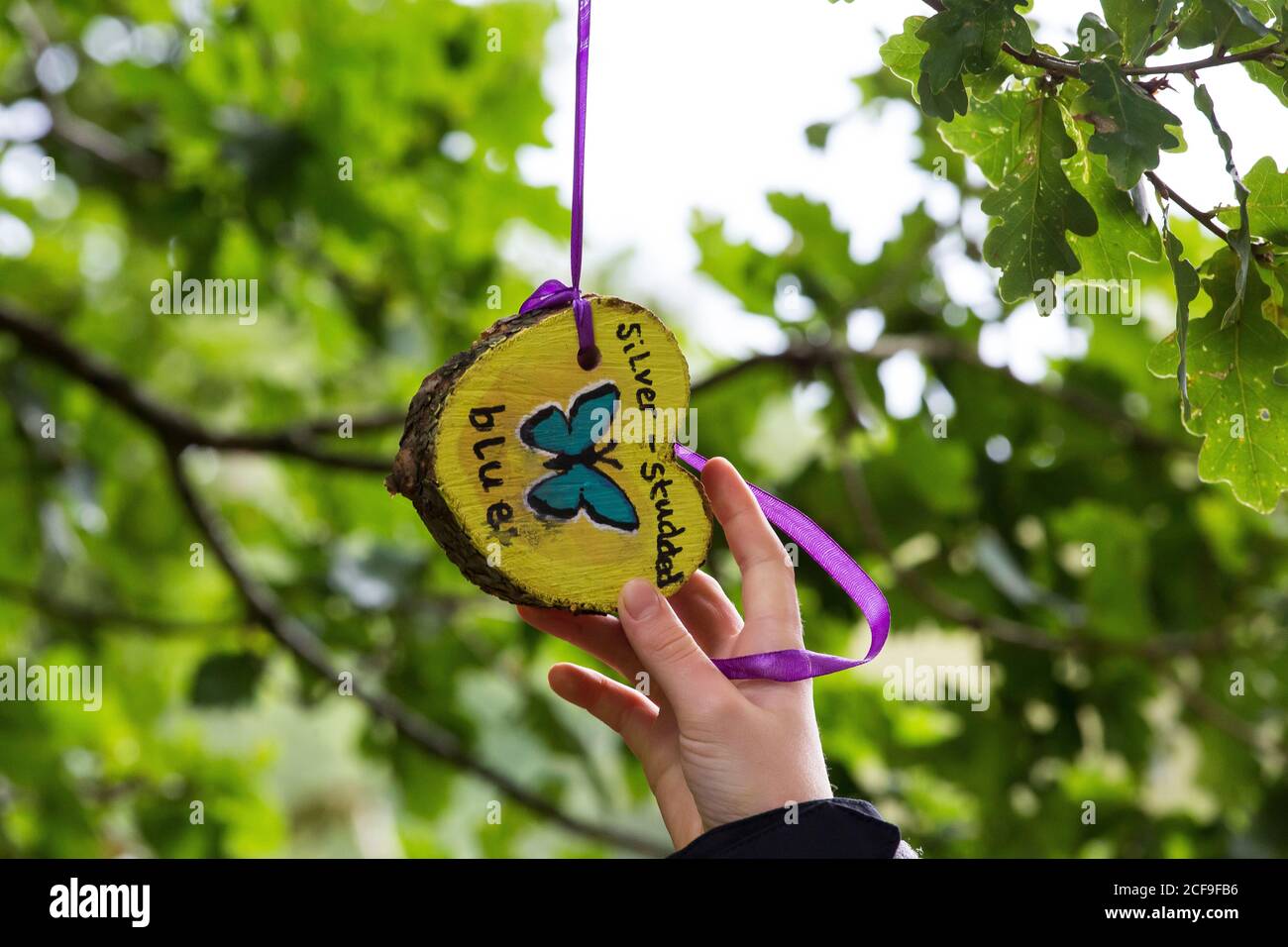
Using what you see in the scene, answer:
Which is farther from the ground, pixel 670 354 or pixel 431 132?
pixel 431 132

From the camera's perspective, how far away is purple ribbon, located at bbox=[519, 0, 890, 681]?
2.22 feet

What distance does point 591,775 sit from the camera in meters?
2.01

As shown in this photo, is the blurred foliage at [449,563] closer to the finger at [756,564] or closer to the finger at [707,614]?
the finger at [707,614]

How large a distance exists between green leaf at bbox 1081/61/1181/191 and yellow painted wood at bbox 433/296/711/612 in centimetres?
28

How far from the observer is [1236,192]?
61 centimetres

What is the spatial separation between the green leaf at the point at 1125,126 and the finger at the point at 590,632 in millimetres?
424

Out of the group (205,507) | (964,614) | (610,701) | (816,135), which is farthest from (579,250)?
(205,507)

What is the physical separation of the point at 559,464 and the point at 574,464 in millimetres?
10

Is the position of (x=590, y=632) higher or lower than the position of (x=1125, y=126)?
lower

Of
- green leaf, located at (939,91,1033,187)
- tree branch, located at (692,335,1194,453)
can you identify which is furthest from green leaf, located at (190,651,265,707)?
green leaf, located at (939,91,1033,187)

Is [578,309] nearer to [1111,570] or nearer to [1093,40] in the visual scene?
[1093,40]

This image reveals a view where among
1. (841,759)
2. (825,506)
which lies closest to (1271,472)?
(825,506)

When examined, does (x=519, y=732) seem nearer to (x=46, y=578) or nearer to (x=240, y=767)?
(x=240, y=767)
